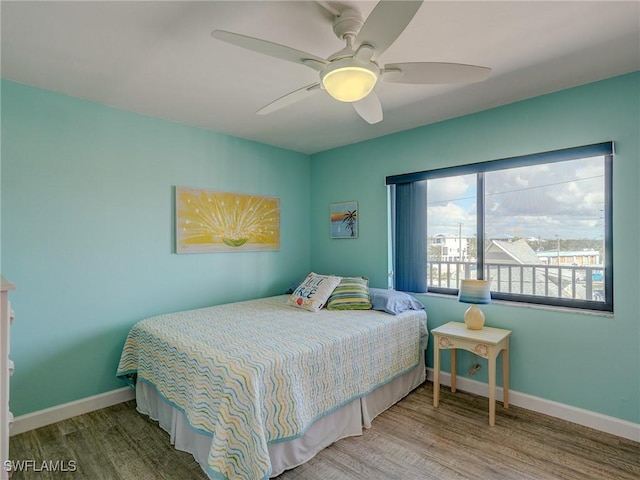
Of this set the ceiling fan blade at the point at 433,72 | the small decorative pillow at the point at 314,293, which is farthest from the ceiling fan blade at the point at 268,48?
the small decorative pillow at the point at 314,293

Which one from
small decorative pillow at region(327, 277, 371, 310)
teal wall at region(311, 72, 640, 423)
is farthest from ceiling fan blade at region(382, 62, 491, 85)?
small decorative pillow at region(327, 277, 371, 310)

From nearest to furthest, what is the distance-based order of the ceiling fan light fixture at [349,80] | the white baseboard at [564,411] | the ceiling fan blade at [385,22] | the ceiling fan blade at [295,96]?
the ceiling fan blade at [385,22] < the ceiling fan light fixture at [349,80] < the ceiling fan blade at [295,96] < the white baseboard at [564,411]

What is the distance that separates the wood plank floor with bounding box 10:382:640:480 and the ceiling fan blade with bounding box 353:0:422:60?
228cm

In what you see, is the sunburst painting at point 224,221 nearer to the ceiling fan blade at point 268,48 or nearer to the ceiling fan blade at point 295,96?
the ceiling fan blade at point 295,96

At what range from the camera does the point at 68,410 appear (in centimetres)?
258

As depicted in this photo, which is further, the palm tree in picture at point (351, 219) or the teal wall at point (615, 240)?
the palm tree in picture at point (351, 219)

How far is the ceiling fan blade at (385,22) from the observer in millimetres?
1196

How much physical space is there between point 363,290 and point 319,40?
212 centimetres

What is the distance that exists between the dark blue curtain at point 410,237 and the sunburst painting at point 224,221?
4.66 ft

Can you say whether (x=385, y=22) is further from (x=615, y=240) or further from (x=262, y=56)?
(x=615, y=240)

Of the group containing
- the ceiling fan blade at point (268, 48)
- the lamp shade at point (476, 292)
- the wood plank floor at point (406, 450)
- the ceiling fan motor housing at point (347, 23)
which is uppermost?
the ceiling fan motor housing at point (347, 23)

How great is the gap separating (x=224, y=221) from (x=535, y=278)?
2.94m

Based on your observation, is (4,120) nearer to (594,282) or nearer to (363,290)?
(363,290)

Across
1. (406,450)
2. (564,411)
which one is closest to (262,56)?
(406,450)
